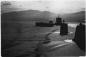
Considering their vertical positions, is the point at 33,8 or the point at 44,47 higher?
the point at 33,8

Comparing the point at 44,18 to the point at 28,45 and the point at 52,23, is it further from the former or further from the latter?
the point at 28,45

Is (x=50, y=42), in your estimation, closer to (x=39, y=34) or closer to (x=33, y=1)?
(x=39, y=34)

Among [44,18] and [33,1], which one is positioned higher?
[33,1]

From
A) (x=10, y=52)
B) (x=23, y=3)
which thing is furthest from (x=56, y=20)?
(x=10, y=52)

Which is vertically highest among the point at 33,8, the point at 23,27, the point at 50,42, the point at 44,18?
the point at 33,8

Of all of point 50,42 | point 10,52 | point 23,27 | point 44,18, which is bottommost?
point 10,52

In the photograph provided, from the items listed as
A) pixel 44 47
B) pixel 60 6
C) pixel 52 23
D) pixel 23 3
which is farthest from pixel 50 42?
pixel 23 3
